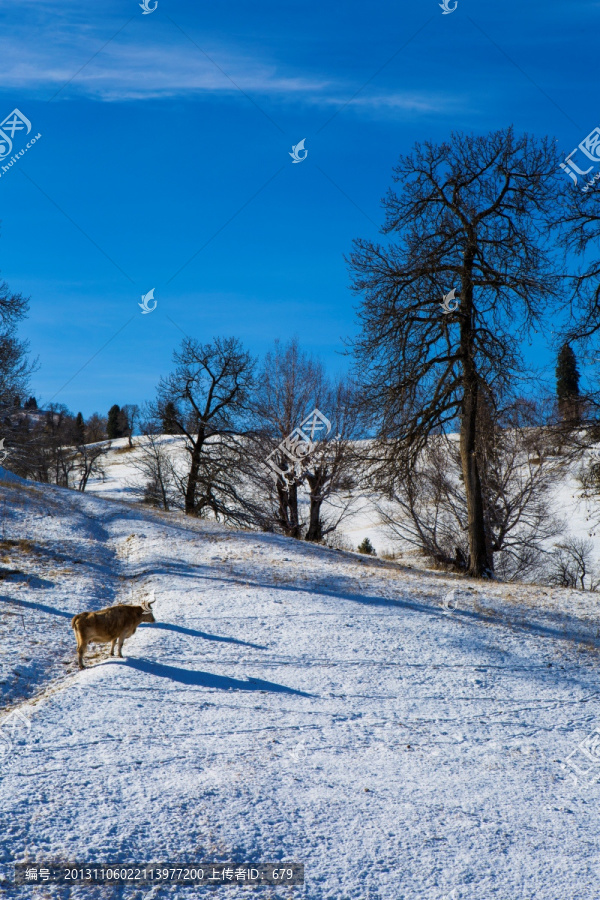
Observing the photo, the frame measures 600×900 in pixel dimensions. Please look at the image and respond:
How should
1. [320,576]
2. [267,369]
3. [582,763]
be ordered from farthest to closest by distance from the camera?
[267,369] → [320,576] → [582,763]

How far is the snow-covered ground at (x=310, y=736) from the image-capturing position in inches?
172

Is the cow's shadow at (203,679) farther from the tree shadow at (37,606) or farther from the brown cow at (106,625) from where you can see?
the tree shadow at (37,606)

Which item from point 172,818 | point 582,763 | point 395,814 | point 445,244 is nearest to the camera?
point 172,818

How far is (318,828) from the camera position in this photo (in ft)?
15.5

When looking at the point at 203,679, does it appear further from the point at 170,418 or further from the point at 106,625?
the point at 170,418

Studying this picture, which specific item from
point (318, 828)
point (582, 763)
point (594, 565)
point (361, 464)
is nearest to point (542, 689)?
point (582, 763)

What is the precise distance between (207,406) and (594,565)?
23.9 metres

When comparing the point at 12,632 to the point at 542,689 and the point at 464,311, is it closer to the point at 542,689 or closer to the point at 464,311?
the point at 542,689

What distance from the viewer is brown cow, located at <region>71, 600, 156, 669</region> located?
8125mm

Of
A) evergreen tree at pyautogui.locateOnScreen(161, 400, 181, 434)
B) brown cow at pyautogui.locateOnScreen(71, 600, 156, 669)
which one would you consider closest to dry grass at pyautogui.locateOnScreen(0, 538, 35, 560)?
brown cow at pyautogui.locateOnScreen(71, 600, 156, 669)

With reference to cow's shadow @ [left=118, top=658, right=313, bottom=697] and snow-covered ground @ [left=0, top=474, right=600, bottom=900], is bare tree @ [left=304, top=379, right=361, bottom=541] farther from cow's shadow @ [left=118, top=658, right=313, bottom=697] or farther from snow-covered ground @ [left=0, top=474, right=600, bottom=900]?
cow's shadow @ [left=118, top=658, right=313, bottom=697]

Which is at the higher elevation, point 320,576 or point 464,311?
point 464,311

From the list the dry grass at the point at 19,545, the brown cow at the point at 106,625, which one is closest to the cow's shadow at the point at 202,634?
the brown cow at the point at 106,625

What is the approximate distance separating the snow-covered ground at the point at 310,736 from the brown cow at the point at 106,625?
0.38 m
